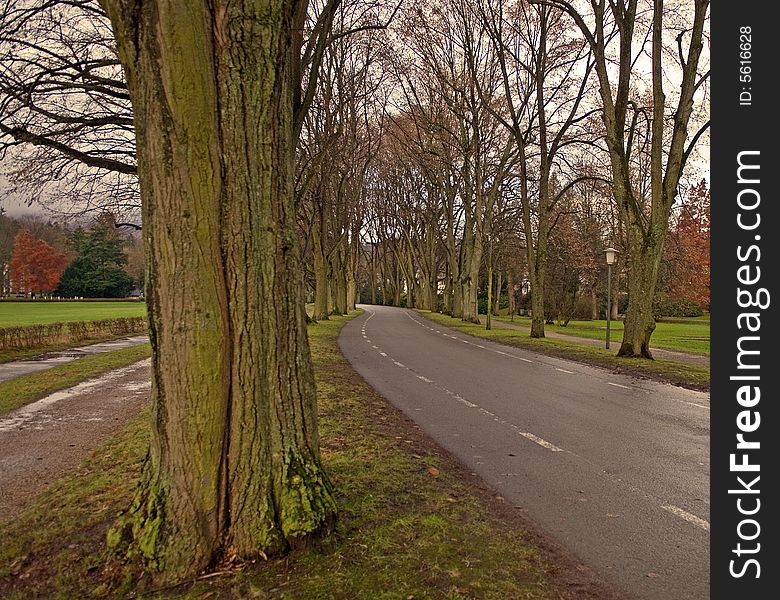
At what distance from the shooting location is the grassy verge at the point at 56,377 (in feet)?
33.2

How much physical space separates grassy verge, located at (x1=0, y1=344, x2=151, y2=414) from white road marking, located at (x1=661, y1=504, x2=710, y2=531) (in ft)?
31.5

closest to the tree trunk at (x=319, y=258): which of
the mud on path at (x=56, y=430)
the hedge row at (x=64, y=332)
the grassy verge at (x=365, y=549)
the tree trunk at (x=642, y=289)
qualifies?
the hedge row at (x=64, y=332)

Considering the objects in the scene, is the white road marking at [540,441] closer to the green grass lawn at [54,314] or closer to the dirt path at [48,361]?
the dirt path at [48,361]

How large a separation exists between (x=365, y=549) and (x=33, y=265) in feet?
245

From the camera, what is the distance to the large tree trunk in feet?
11.1

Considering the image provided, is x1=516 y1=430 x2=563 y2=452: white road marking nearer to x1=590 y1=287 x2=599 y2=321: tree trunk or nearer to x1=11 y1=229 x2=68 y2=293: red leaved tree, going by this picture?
x1=590 y1=287 x2=599 y2=321: tree trunk

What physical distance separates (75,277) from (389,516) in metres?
74.9

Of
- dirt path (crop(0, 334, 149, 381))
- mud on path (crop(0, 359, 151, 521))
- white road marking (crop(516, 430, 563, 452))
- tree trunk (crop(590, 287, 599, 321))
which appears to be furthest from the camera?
tree trunk (crop(590, 287, 599, 321))

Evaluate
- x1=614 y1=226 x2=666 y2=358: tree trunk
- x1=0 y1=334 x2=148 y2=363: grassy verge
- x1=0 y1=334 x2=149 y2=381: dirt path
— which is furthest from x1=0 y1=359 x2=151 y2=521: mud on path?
x1=614 y1=226 x2=666 y2=358: tree trunk

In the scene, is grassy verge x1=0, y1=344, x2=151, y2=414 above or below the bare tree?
below

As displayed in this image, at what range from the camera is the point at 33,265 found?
213ft

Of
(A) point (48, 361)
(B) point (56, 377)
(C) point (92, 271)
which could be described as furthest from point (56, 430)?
(C) point (92, 271)

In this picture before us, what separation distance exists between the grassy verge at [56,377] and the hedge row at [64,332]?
3.43 m

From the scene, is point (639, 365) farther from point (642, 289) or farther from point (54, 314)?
point (54, 314)
